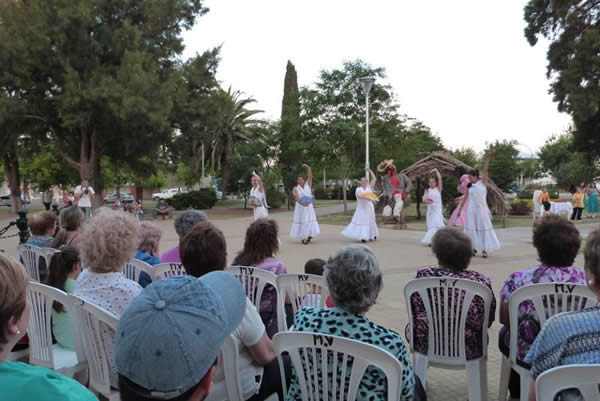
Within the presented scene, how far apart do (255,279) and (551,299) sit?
2.11 metres

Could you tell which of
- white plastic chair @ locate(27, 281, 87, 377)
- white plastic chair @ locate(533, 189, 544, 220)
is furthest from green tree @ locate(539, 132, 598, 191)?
white plastic chair @ locate(27, 281, 87, 377)

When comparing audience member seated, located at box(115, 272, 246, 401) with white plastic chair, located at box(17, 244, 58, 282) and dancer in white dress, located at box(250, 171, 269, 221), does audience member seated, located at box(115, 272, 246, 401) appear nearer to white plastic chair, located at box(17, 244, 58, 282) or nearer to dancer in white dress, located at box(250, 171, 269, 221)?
white plastic chair, located at box(17, 244, 58, 282)

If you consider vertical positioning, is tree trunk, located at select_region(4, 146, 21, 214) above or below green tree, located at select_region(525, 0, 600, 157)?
below

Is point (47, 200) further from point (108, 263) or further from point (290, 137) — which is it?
point (108, 263)

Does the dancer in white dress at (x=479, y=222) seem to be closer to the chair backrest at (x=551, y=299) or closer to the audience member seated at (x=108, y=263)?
the chair backrest at (x=551, y=299)

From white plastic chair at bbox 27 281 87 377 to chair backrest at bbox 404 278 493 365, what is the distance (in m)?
2.43

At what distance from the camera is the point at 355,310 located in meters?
2.38

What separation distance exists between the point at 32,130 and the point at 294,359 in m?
27.8

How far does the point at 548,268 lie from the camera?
3.29 meters

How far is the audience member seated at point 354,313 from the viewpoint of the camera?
2254 millimetres

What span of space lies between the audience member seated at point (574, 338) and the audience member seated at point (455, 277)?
4.10 feet

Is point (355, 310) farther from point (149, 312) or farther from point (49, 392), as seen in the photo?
point (49, 392)

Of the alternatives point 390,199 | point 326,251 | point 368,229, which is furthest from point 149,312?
point 390,199

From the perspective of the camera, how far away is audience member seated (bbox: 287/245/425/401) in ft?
7.39
